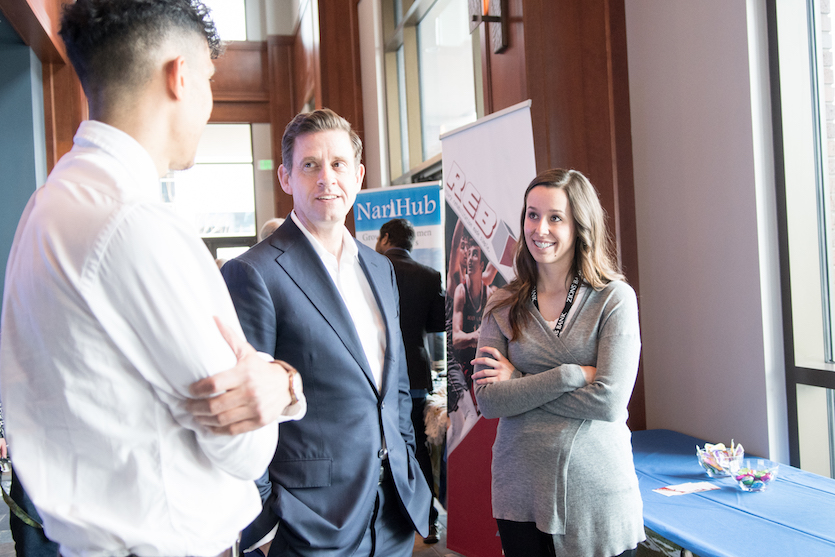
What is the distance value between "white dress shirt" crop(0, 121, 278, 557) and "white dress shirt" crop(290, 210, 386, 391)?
32.0 inches

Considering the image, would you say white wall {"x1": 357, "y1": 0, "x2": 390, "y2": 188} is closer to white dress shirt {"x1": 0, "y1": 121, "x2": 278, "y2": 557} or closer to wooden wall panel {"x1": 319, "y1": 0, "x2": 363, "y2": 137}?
wooden wall panel {"x1": 319, "y1": 0, "x2": 363, "y2": 137}

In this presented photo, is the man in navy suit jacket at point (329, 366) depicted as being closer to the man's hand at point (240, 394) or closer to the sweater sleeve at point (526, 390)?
the sweater sleeve at point (526, 390)

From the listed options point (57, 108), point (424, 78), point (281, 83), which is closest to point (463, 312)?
point (424, 78)

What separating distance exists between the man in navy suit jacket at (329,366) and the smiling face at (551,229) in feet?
1.72

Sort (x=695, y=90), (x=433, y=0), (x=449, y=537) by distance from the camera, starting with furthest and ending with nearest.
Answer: (x=433, y=0) → (x=449, y=537) → (x=695, y=90)

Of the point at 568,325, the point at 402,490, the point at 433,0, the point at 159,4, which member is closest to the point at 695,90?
the point at 568,325

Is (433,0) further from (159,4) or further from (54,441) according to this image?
(54,441)

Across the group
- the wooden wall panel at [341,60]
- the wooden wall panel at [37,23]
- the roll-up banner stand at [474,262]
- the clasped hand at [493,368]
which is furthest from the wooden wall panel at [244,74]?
the clasped hand at [493,368]

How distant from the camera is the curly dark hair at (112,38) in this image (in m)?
0.93

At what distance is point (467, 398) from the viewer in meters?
3.12

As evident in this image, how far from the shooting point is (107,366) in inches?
31.5

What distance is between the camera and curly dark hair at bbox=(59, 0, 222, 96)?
0.93 meters

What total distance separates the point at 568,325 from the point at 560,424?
295mm

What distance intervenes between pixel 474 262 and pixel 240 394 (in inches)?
89.9
